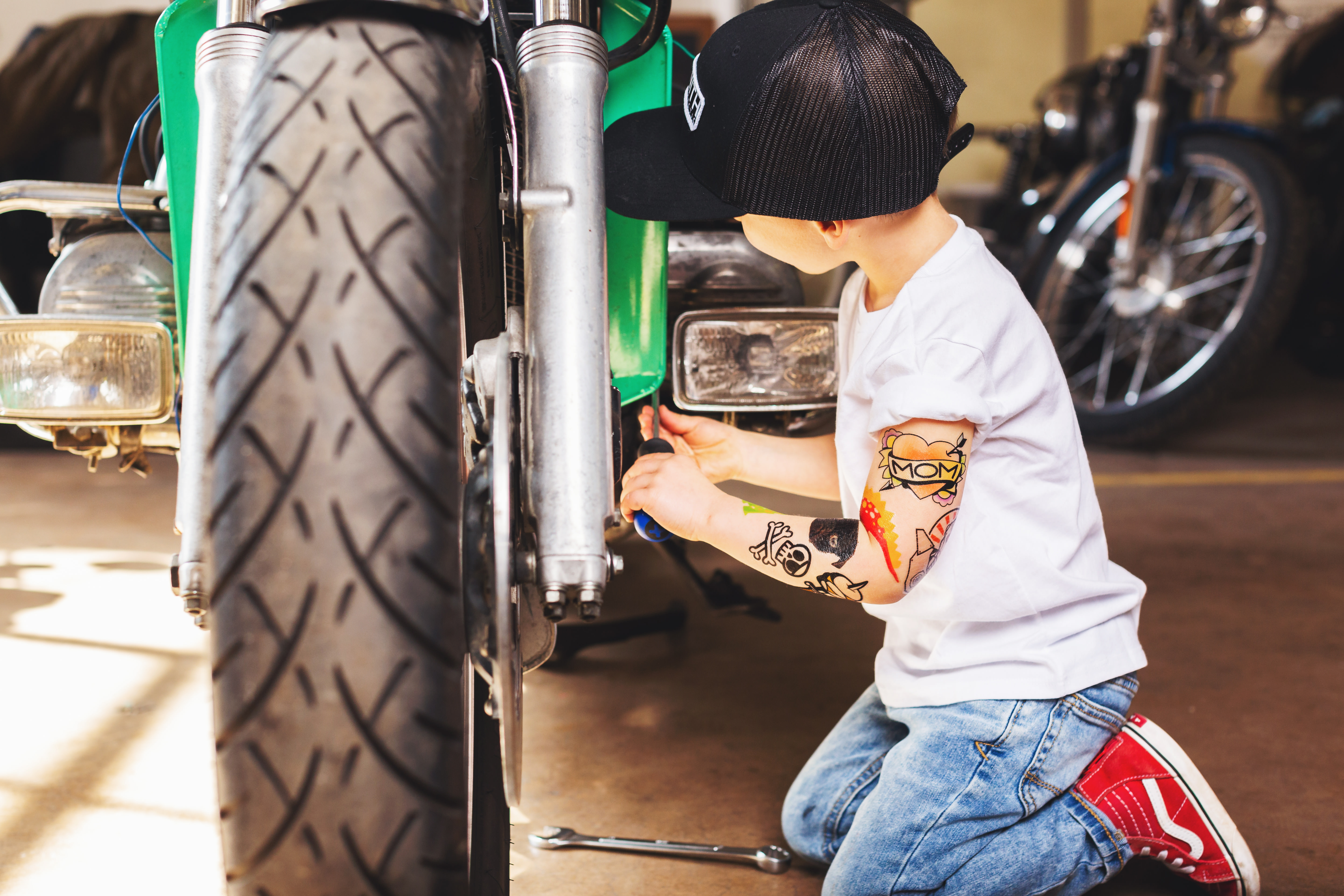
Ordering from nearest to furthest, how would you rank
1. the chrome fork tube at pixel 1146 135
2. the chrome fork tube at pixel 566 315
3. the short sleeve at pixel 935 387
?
the chrome fork tube at pixel 566 315 → the short sleeve at pixel 935 387 → the chrome fork tube at pixel 1146 135

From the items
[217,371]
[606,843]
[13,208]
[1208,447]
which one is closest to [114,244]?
[13,208]

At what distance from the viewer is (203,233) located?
642 mm

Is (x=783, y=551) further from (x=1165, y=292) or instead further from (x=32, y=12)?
(x=32, y=12)

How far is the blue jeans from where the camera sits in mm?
773

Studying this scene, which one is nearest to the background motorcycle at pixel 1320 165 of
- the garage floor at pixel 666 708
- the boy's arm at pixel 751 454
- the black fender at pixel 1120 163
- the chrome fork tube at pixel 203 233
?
the black fender at pixel 1120 163

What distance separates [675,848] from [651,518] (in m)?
0.31

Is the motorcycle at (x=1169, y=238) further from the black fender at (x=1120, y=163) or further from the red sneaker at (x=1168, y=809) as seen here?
the red sneaker at (x=1168, y=809)

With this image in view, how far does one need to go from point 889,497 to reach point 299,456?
0.40 metres

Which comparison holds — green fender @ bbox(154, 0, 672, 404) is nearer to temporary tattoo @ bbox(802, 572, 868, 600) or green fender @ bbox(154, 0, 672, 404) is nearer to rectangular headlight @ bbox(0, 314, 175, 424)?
rectangular headlight @ bbox(0, 314, 175, 424)

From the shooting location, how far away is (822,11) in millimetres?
725

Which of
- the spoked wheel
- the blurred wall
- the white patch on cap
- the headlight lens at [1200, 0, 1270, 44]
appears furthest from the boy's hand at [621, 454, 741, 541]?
the blurred wall

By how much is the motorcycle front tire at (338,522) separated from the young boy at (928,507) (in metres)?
0.30

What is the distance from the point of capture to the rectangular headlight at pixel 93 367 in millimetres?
894

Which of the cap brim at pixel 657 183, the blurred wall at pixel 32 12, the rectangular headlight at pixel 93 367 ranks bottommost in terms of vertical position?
the rectangular headlight at pixel 93 367
